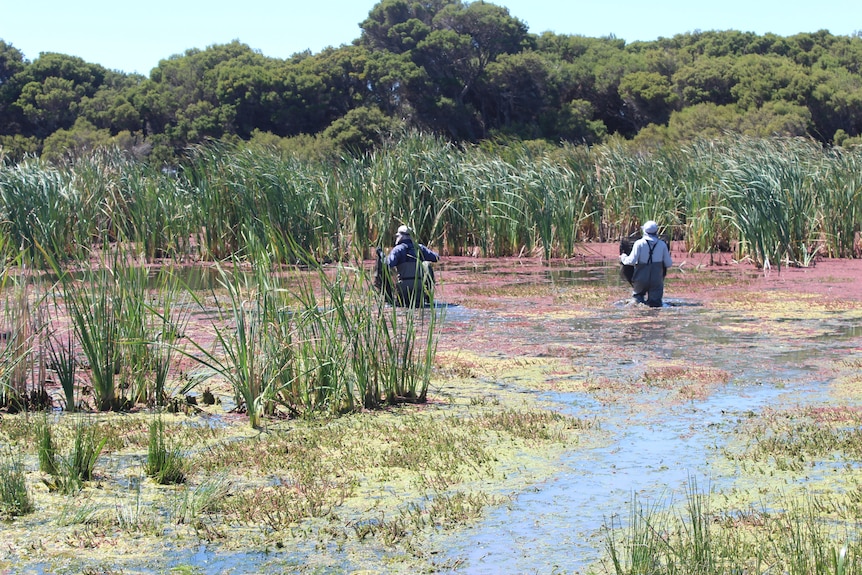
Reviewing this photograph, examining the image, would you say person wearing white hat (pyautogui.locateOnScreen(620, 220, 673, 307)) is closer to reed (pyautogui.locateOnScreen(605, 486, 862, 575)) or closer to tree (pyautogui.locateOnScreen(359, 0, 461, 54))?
reed (pyautogui.locateOnScreen(605, 486, 862, 575))

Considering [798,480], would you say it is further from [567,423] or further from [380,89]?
[380,89]

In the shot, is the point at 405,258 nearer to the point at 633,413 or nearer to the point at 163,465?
the point at 633,413

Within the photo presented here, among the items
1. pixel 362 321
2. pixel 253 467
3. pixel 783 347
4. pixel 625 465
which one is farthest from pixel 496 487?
pixel 783 347

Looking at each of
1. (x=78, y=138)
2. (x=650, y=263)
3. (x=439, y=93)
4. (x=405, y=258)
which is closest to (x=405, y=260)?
(x=405, y=258)

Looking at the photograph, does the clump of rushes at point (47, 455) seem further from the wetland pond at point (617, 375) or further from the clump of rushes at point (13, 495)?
the wetland pond at point (617, 375)

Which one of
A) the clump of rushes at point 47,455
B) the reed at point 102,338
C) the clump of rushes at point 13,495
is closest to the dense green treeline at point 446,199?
the reed at point 102,338

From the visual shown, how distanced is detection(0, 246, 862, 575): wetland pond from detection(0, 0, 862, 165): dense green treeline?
26862 mm

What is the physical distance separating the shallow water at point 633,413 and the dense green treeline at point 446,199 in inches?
199

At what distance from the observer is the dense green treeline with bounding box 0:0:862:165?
44875 mm

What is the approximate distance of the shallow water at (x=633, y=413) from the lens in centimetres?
534

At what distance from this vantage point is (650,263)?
44.4ft

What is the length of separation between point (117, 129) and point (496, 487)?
4423cm

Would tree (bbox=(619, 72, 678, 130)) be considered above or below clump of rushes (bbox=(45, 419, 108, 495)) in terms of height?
above

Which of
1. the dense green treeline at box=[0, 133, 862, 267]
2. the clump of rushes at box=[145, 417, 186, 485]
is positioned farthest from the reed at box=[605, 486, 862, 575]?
the dense green treeline at box=[0, 133, 862, 267]
